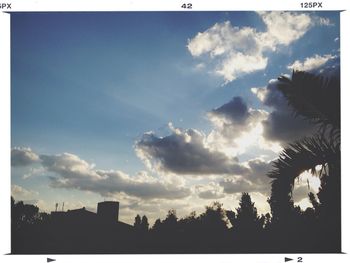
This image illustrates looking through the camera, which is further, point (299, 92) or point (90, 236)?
point (90, 236)

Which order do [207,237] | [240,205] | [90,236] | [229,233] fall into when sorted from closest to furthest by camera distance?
[229,233], [207,237], [90,236], [240,205]

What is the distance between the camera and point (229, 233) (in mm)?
10836

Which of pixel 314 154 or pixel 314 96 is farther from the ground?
pixel 314 96

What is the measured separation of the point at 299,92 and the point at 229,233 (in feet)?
24.6

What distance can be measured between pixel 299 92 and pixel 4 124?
4231 millimetres
